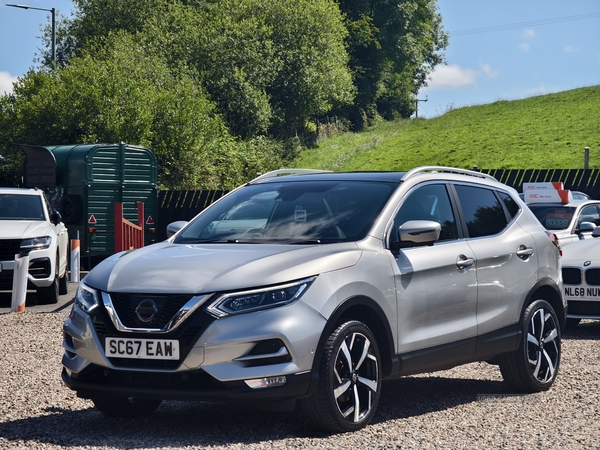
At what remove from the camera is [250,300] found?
5473 millimetres

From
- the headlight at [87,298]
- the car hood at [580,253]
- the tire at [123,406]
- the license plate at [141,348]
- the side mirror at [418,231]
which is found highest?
the side mirror at [418,231]


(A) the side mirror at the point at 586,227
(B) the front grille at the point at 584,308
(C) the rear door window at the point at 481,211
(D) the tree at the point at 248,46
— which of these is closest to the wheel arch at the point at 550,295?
(C) the rear door window at the point at 481,211

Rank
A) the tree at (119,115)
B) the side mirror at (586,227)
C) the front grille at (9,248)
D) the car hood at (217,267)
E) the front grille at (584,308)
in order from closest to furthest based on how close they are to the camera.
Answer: the car hood at (217,267) → the front grille at (584,308) → the side mirror at (586,227) → the front grille at (9,248) → the tree at (119,115)

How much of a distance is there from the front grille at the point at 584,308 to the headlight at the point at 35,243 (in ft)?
26.1

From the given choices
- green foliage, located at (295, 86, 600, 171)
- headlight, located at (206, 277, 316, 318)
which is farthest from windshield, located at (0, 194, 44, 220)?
green foliage, located at (295, 86, 600, 171)

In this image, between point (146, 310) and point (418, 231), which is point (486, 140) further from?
point (146, 310)

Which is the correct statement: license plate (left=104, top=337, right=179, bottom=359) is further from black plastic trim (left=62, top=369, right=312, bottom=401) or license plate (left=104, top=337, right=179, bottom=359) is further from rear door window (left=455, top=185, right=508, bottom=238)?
rear door window (left=455, top=185, right=508, bottom=238)

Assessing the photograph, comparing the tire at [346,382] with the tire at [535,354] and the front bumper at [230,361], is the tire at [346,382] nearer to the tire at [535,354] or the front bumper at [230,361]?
the front bumper at [230,361]

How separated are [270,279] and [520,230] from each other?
3114mm

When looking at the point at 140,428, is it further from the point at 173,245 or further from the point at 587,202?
the point at 587,202

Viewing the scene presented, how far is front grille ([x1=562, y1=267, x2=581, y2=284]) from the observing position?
12.0 meters

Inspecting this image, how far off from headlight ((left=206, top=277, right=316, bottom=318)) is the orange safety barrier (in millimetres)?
10989

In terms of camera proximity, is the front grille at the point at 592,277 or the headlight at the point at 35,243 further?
the headlight at the point at 35,243

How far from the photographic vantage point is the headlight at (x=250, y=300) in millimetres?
5434
